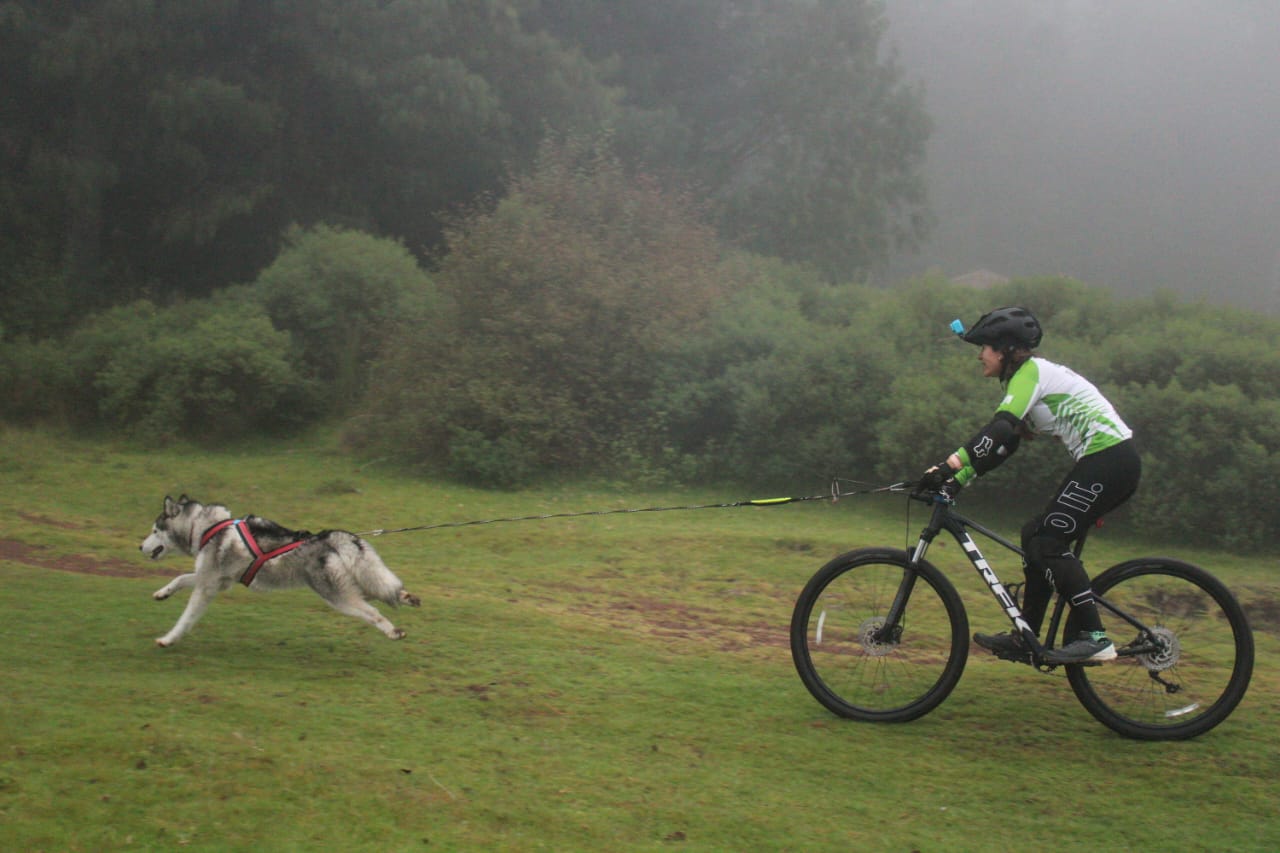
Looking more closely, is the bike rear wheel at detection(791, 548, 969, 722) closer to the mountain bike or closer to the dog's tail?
the mountain bike

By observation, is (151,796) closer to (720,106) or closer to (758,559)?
(758,559)

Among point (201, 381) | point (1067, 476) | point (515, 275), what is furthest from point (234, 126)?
point (1067, 476)

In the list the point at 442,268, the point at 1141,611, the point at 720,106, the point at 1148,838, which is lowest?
the point at 1148,838

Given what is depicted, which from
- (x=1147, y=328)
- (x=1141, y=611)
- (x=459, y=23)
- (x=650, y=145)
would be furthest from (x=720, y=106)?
(x=1141, y=611)

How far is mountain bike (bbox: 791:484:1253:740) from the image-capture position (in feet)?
18.6

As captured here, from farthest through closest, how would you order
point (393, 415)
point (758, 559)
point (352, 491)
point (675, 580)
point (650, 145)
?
point (650, 145)
point (393, 415)
point (352, 491)
point (758, 559)
point (675, 580)

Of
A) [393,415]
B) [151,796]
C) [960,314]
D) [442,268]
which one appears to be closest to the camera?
[151,796]

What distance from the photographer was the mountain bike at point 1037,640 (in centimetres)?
567

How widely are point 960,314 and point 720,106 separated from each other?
23.1 meters

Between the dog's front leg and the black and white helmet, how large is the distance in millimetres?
4638

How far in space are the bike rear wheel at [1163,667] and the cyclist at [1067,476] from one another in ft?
0.60

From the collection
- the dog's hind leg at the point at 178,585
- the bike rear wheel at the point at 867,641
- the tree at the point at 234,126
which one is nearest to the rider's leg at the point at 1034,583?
the bike rear wheel at the point at 867,641

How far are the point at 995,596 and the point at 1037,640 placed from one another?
1.12ft

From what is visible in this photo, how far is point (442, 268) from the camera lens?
17828 millimetres
